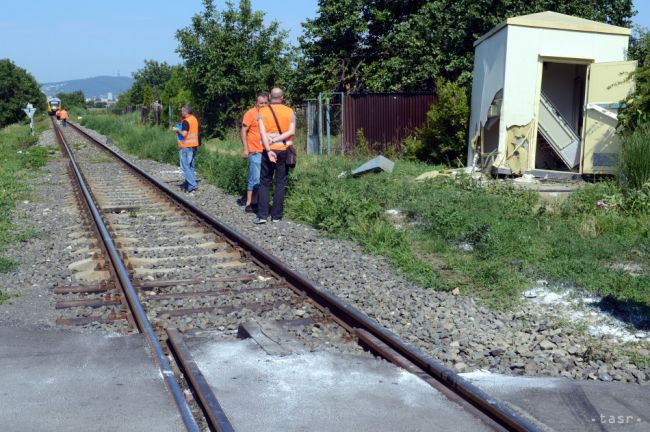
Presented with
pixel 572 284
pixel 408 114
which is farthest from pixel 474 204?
pixel 408 114

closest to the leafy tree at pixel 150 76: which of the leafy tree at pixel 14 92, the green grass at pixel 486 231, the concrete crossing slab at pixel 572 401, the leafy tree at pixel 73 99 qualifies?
the leafy tree at pixel 14 92

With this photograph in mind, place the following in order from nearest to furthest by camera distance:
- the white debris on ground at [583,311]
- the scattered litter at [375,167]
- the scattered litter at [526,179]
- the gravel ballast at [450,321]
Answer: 1. the gravel ballast at [450,321]
2. the white debris on ground at [583,311]
3. the scattered litter at [526,179]
4. the scattered litter at [375,167]

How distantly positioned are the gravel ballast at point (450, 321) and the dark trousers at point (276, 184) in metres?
1.40

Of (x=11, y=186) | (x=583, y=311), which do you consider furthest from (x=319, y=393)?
(x=11, y=186)

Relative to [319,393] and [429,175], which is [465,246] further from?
[429,175]

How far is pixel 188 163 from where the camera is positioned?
15.2 metres

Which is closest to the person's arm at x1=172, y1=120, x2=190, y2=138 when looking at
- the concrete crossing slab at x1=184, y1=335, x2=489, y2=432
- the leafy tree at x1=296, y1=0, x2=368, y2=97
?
the concrete crossing slab at x1=184, y1=335, x2=489, y2=432

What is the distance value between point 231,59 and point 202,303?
75.8 feet

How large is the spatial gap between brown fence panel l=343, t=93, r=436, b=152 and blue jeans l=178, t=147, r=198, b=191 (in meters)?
5.56

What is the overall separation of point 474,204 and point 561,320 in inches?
182

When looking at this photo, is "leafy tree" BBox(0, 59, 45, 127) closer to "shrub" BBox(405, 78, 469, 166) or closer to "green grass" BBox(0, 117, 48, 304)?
"green grass" BBox(0, 117, 48, 304)

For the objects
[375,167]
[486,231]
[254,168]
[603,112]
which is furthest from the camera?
[375,167]

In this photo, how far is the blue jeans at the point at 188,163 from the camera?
15.0 meters

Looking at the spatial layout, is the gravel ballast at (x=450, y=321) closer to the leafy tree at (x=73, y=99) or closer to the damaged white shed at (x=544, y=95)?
the damaged white shed at (x=544, y=95)
